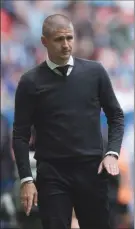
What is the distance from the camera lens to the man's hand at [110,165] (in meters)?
4.72

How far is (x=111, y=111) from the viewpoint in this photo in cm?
498

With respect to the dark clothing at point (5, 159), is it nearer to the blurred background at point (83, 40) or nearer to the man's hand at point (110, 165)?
the blurred background at point (83, 40)

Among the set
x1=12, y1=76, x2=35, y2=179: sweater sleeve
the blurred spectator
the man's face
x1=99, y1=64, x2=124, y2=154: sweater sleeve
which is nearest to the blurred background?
the blurred spectator

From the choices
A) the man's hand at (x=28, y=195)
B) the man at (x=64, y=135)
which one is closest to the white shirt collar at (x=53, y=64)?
the man at (x=64, y=135)

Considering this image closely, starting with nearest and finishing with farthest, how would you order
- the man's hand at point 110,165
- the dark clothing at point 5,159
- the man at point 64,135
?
the man's hand at point 110,165, the man at point 64,135, the dark clothing at point 5,159

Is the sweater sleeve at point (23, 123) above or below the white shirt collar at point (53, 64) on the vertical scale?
below

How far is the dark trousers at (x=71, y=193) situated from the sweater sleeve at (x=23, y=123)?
115 millimetres

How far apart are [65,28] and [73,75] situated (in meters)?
0.29

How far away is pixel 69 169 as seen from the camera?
Result: 4.85 m

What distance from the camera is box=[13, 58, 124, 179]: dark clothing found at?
4824 mm

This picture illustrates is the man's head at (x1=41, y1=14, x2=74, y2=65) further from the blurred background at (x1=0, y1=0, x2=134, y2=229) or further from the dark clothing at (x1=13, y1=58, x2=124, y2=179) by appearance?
the blurred background at (x1=0, y1=0, x2=134, y2=229)

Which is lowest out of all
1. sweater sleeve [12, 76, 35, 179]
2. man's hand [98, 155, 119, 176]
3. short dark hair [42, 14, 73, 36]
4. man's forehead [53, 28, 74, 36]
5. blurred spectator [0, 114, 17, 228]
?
blurred spectator [0, 114, 17, 228]

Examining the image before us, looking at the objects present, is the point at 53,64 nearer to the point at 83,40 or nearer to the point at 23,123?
the point at 23,123

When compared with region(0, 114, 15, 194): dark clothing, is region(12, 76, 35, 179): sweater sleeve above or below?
above
